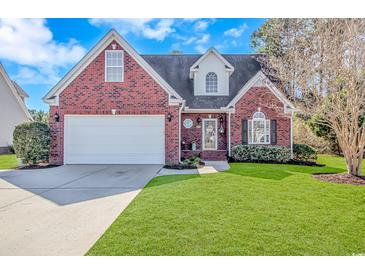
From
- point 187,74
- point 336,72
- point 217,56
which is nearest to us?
point 336,72

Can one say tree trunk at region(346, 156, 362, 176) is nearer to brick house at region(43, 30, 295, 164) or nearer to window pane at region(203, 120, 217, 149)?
brick house at region(43, 30, 295, 164)

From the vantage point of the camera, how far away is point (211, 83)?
639 inches

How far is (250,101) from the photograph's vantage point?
14.4 meters

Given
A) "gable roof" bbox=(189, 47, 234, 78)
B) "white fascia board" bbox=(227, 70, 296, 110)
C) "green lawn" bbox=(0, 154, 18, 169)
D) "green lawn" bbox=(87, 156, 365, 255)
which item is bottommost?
"green lawn" bbox=(87, 156, 365, 255)

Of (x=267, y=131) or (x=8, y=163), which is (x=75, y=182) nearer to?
(x=8, y=163)

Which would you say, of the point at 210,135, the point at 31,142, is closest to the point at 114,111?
the point at 31,142

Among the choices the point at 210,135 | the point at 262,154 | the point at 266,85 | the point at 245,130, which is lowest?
the point at 262,154

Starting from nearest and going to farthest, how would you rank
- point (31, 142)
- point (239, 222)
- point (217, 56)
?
point (239, 222)
point (31, 142)
point (217, 56)

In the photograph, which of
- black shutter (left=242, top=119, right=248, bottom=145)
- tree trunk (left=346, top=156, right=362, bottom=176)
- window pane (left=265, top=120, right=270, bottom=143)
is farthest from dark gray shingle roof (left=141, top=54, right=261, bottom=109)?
tree trunk (left=346, top=156, right=362, bottom=176)

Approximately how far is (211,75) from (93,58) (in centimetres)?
723

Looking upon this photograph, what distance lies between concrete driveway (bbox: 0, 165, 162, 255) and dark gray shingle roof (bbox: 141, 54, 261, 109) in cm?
738

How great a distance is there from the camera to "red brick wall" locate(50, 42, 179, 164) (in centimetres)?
1243

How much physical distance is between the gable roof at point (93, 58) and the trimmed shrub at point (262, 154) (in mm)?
4898
